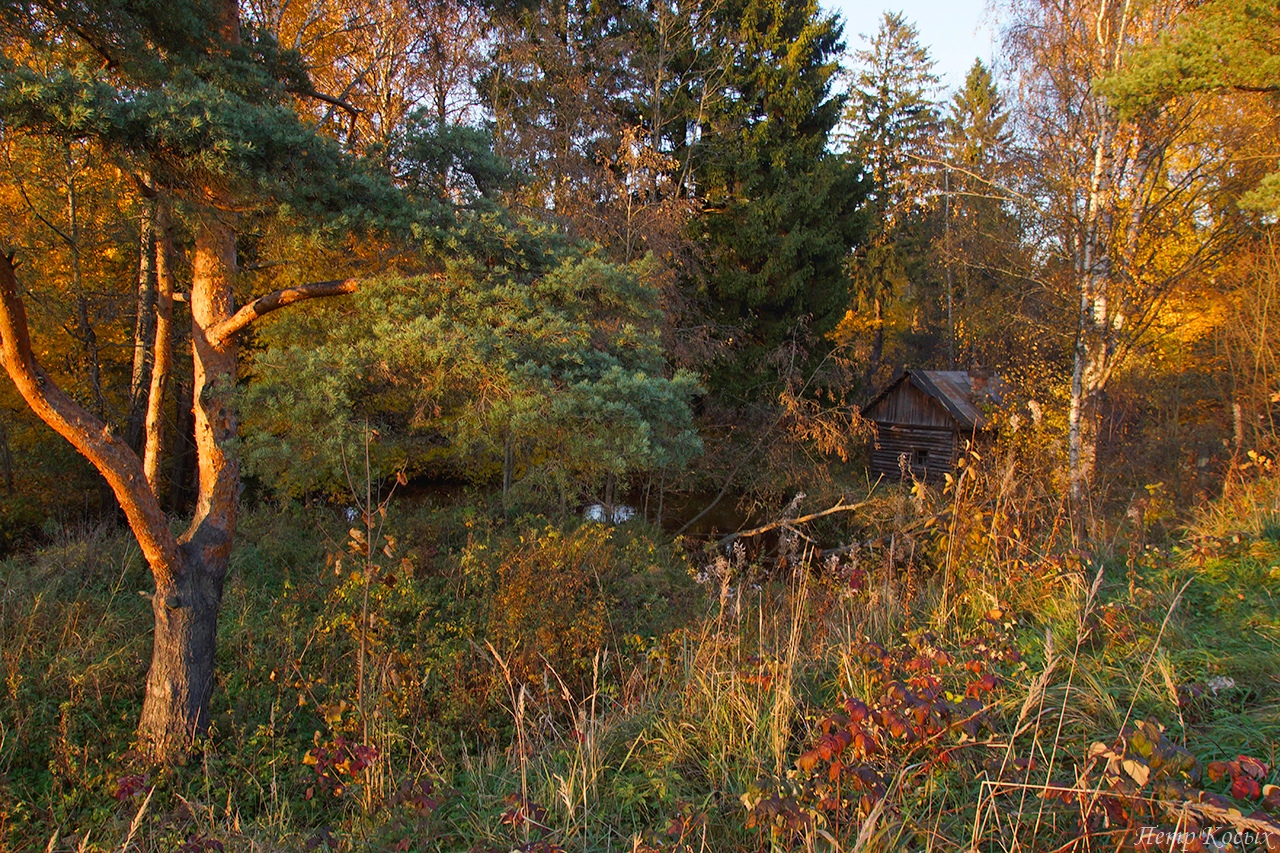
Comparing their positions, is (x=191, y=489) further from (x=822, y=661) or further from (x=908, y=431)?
(x=908, y=431)

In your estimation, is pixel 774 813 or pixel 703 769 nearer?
pixel 774 813

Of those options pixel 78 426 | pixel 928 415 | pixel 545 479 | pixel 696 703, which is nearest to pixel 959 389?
pixel 928 415

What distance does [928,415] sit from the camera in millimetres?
19875

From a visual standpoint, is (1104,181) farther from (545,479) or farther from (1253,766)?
(1253,766)

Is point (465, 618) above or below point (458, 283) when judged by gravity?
below

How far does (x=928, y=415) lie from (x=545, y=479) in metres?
14.1

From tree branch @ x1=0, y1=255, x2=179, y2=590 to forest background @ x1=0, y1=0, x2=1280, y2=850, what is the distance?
0.03 m

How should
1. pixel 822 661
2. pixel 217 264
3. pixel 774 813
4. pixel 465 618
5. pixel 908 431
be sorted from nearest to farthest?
pixel 774 813
pixel 822 661
pixel 217 264
pixel 465 618
pixel 908 431

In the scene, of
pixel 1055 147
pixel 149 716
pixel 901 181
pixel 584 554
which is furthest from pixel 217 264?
pixel 901 181

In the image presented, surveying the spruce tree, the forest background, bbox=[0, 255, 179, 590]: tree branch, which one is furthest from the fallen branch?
bbox=[0, 255, 179, 590]: tree branch

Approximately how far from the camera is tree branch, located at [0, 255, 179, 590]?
4.49 meters

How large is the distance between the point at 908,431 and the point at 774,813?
19736 millimetres

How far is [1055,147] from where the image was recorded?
10930 mm

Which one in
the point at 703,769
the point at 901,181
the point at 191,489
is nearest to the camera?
the point at 703,769
